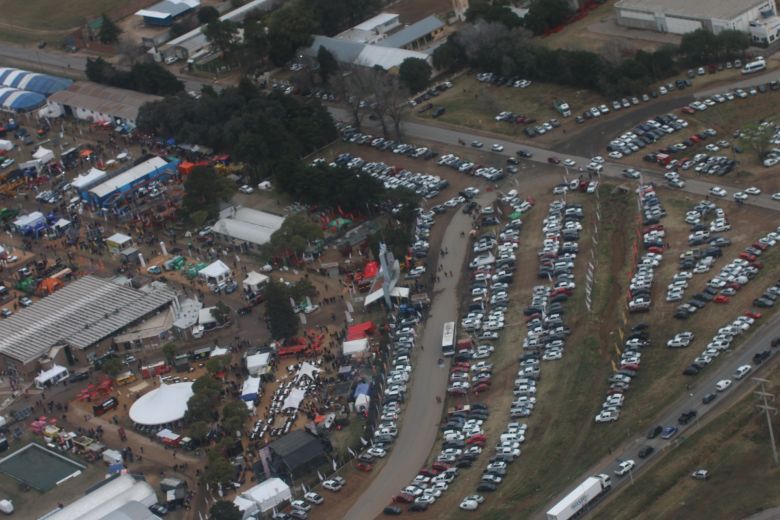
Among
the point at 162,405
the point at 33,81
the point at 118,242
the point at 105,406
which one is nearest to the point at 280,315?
the point at 162,405

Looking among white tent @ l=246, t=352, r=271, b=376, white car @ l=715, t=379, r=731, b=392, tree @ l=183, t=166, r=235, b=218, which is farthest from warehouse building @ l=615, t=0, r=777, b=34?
white tent @ l=246, t=352, r=271, b=376

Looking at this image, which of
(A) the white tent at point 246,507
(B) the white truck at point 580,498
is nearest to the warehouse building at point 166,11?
(A) the white tent at point 246,507

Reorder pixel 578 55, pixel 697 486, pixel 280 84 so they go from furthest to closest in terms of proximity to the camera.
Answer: pixel 280 84
pixel 578 55
pixel 697 486

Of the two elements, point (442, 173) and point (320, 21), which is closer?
point (442, 173)

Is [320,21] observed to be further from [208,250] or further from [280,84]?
[208,250]

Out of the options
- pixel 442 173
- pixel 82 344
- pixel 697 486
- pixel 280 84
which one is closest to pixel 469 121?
pixel 442 173

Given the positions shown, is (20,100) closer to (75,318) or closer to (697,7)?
(75,318)

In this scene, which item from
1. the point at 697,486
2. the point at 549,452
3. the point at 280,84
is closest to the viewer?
the point at 697,486
